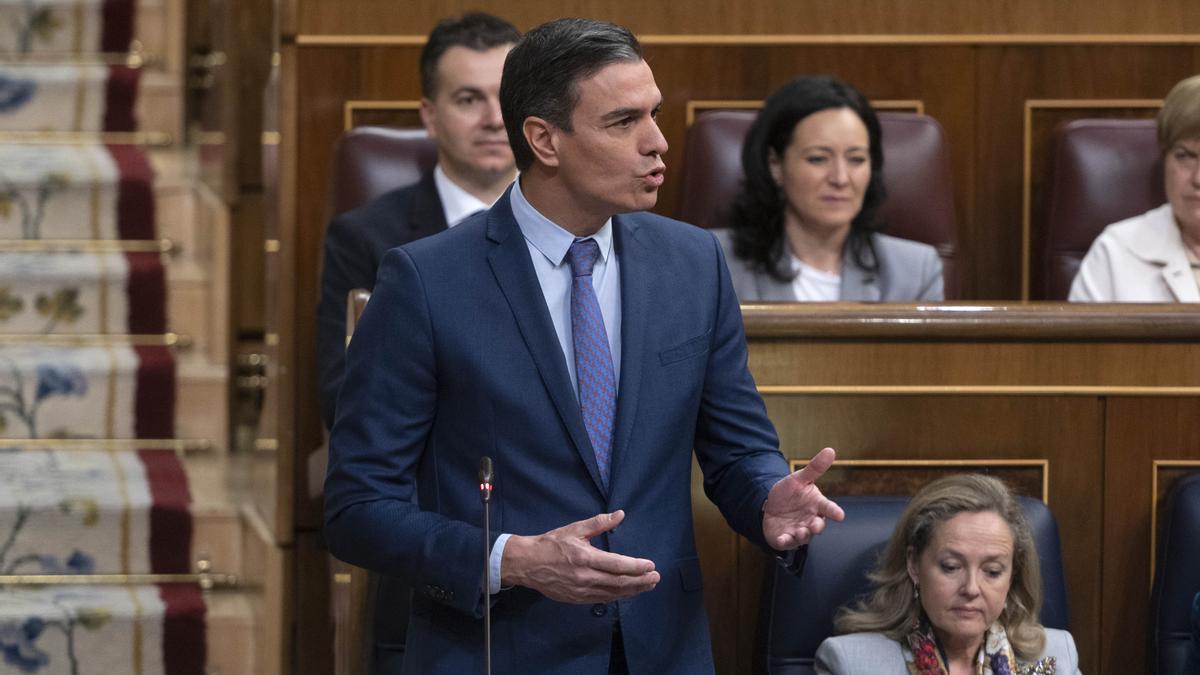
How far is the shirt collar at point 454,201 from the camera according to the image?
5.09 feet

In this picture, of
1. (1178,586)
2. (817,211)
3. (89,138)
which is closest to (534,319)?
(1178,586)

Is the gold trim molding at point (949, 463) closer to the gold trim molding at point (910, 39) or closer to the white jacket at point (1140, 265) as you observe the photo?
the white jacket at point (1140, 265)

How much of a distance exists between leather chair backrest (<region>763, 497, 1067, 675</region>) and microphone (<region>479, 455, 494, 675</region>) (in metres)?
0.36

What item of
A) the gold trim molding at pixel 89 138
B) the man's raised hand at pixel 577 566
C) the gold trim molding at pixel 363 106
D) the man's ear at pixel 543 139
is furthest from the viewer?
the gold trim molding at pixel 89 138

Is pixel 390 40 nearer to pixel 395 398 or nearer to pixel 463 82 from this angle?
pixel 463 82

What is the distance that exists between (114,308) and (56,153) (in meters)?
0.24

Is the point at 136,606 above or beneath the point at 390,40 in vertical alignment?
beneath

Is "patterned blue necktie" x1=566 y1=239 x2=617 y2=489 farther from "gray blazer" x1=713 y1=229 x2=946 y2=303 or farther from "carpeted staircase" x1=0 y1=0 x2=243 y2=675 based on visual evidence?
"carpeted staircase" x1=0 y1=0 x2=243 y2=675

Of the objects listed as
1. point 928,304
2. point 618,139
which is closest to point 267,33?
point 928,304

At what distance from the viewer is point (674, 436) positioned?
94 centimetres

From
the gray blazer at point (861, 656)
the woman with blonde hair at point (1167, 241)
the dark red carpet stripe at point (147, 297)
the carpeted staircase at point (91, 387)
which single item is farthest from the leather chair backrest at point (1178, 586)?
the dark red carpet stripe at point (147, 297)

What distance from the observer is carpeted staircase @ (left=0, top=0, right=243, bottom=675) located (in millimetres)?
1664

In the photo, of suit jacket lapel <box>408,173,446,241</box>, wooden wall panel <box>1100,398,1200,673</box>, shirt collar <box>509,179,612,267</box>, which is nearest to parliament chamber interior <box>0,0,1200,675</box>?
wooden wall panel <box>1100,398,1200,673</box>

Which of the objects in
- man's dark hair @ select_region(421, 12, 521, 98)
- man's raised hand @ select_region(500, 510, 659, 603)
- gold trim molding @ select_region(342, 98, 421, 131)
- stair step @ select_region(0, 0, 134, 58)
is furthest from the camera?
stair step @ select_region(0, 0, 134, 58)
